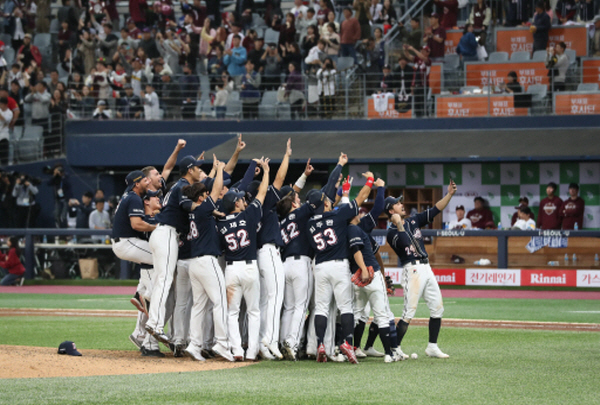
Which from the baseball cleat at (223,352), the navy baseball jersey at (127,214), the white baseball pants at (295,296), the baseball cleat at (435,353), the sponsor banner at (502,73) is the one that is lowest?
the baseball cleat at (435,353)

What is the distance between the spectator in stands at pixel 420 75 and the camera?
2025 cm

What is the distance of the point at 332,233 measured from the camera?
8664mm

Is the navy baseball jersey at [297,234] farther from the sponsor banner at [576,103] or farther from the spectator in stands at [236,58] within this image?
the spectator in stands at [236,58]

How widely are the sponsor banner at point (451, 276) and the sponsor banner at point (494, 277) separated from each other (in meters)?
0.11

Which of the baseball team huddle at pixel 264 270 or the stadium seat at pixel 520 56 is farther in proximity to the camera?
the stadium seat at pixel 520 56

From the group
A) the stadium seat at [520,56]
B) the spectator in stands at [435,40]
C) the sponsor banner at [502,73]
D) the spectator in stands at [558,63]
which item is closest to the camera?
the spectator in stands at [558,63]

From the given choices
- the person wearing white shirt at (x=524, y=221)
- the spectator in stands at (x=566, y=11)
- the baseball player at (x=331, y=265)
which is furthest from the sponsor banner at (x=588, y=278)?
the baseball player at (x=331, y=265)

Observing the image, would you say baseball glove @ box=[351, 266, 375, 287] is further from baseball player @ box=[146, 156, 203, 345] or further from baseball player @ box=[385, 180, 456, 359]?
baseball player @ box=[146, 156, 203, 345]

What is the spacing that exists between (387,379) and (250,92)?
592 inches

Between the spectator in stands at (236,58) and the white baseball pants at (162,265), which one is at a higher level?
the spectator in stands at (236,58)

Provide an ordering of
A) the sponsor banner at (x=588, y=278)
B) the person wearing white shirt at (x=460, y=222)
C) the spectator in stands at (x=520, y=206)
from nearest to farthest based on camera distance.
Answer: the sponsor banner at (x=588, y=278) < the spectator in stands at (x=520, y=206) < the person wearing white shirt at (x=460, y=222)

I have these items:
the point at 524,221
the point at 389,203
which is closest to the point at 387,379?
the point at 389,203

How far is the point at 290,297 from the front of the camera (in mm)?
9133

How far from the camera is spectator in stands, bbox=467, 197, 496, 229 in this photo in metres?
18.9
